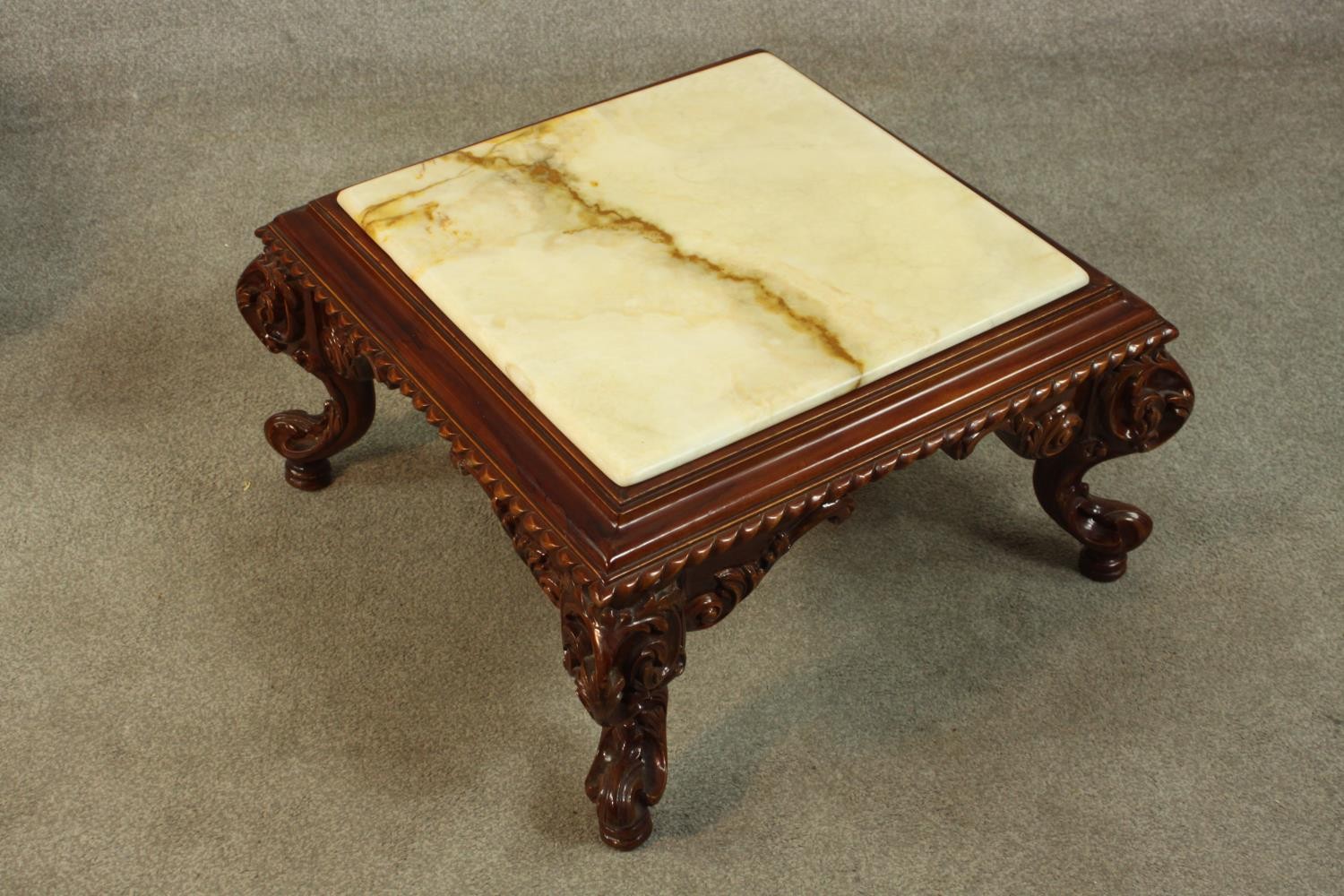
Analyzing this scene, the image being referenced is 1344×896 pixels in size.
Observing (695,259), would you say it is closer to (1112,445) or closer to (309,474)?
(1112,445)

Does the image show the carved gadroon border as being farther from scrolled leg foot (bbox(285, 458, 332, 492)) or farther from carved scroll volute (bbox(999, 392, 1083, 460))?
scrolled leg foot (bbox(285, 458, 332, 492))

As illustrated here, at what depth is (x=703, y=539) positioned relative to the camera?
3.16 feet

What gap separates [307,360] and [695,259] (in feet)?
1.27

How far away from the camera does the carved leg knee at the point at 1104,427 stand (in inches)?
45.1

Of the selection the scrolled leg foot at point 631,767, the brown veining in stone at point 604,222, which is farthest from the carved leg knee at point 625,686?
the brown veining in stone at point 604,222

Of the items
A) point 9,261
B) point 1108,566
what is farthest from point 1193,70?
point 9,261

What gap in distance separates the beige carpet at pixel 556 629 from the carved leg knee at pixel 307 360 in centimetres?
6

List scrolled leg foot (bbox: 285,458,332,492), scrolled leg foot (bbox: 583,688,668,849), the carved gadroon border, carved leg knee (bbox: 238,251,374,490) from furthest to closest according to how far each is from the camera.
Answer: scrolled leg foot (bbox: 285,458,332,492)
carved leg knee (bbox: 238,251,374,490)
scrolled leg foot (bbox: 583,688,668,849)
the carved gadroon border

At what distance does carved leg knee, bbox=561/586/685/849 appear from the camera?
0.96m

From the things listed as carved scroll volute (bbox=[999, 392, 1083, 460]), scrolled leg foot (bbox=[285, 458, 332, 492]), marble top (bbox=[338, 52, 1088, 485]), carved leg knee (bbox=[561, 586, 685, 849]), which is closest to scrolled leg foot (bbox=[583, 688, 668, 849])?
carved leg knee (bbox=[561, 586, 685, 849])

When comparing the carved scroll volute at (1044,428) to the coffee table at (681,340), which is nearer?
the coffee table at (681,340)

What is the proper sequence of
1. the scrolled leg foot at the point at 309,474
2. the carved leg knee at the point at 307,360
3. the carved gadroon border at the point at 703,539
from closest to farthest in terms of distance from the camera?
the carved gadroon border at the point at 703,539, the carved leg knee at the point at 307,360, the scrolled leg foot at the point at 309,474

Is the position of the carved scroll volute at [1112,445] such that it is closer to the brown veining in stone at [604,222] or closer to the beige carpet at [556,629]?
the beige carpet at [556,629]

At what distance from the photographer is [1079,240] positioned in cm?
179
